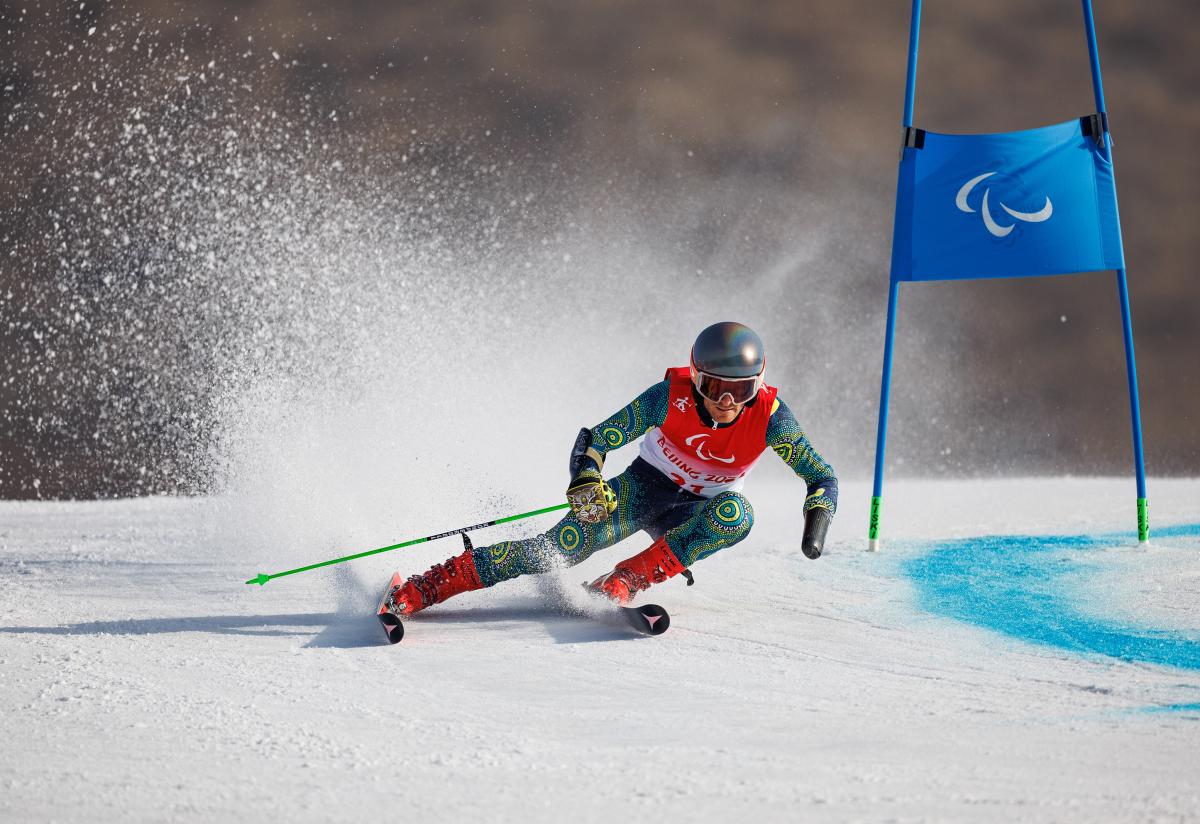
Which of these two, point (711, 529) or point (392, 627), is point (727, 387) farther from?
point (392, 627)

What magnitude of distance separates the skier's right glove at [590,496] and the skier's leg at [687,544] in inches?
7.1

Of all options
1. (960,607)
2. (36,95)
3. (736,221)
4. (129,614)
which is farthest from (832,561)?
(36,95)

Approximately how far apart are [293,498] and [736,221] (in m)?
4.21

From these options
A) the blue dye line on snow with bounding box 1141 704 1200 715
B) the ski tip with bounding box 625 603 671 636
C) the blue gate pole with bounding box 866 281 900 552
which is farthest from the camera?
the blue gate pole with bounding box 866 281 900 552

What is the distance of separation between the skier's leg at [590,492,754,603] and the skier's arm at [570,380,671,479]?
0.27 metres

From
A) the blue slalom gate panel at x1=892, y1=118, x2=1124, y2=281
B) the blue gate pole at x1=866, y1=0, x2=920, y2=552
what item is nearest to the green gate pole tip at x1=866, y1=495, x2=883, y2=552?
the blue gate pole at x1=866, y1=0, x2=920, y2=552

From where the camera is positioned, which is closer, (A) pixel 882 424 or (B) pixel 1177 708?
(B) pixel 1177 708

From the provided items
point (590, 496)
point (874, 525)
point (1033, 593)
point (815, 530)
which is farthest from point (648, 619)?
point (874, 525)

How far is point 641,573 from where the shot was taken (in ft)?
10.4

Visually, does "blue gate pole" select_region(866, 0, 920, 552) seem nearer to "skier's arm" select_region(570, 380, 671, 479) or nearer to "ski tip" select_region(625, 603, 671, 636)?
"skier's arm" select_region(570, 380, 671, 479)

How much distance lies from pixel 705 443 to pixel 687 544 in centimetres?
29

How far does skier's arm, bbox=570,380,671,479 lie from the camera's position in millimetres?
3168

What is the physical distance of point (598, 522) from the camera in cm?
325

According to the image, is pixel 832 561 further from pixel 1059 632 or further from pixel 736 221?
pixel 736 221
